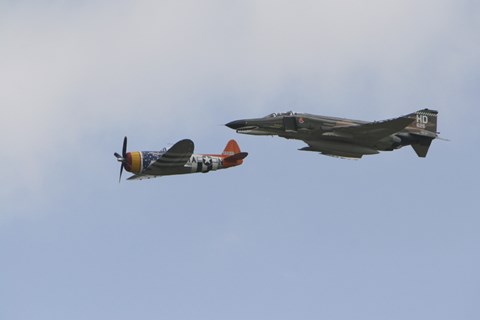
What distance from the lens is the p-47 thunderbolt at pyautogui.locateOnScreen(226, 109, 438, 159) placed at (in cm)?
8988

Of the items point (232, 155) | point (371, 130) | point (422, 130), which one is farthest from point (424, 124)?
point (232, 155)

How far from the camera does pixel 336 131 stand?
90.7m

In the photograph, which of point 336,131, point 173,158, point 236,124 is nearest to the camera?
point 173,158

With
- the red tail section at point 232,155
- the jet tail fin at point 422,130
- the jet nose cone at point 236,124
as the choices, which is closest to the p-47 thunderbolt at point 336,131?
the jet nose cone at point 236,124

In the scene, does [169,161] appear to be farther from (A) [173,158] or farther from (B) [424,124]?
(B) [424,124]

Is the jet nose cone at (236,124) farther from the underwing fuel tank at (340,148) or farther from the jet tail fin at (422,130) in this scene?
the jet tail fin at (422,130)

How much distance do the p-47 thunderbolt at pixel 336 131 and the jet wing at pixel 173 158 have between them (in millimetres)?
4897

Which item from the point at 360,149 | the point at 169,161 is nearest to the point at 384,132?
the point at 360,149

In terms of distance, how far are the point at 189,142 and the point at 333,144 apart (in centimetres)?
1291

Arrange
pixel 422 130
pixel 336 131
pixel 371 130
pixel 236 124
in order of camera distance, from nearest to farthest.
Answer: pixel 236 124 → pixel 371 130 → pixel 336 131 → pixel 422 130

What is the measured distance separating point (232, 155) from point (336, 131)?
8.16 meters

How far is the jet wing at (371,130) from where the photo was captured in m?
89.6

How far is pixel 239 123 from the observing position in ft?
293

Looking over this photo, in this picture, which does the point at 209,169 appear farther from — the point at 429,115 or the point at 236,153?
the point at 429,115
